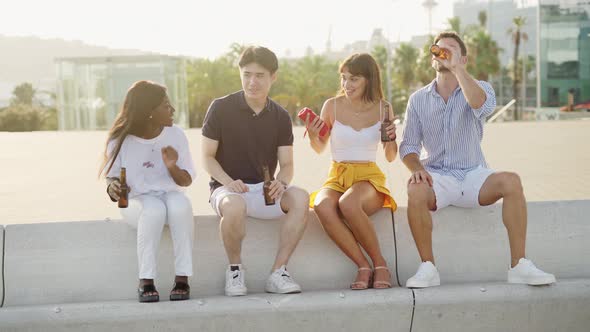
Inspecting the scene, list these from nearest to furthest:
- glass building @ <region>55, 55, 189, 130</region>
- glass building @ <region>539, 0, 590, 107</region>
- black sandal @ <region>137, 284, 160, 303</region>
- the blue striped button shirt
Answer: black sandal @ <region>137, 284, 160, 303</region>
the blue striped button shirt
glass building @ <region>55, 55, 189, 130</region>
glass building @ <region>539, 0, 590, 107</region>

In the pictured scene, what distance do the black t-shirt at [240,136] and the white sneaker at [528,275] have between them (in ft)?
5.76

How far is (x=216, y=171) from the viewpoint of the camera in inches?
223

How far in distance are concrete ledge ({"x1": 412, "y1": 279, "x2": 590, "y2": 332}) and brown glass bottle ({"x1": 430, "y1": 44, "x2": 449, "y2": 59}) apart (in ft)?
5.04

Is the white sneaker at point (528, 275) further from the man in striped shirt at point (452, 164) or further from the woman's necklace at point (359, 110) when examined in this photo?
the woman's necklace at point (359, 110)

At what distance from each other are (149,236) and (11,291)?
1.02 m

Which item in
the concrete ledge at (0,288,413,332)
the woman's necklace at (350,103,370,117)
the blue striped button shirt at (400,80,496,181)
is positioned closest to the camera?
the concrete ledge at (0,288,413,332)

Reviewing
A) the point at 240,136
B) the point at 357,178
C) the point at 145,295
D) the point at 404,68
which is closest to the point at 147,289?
the point at 145,295

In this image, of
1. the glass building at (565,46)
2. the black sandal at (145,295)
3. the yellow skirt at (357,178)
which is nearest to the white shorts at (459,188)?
the yellow skirt at (357,178)

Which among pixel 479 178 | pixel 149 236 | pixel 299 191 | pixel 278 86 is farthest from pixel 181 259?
pixel 278 86

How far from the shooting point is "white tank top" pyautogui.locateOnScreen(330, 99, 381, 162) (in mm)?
5898

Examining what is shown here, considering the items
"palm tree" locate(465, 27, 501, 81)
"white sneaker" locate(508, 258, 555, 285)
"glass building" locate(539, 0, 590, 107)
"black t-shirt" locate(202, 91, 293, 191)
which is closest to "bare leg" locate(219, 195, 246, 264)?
"black t-shirt" locate(202, 91, 293, 191)

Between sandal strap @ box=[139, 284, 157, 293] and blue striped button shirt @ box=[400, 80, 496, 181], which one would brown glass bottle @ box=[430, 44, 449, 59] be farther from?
sandal strap @ box=[139, 284, 157, 293]

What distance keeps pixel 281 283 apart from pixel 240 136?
3.45 ft

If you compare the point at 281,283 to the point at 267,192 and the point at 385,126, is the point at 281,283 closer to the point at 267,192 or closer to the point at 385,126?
the point at 267,192
